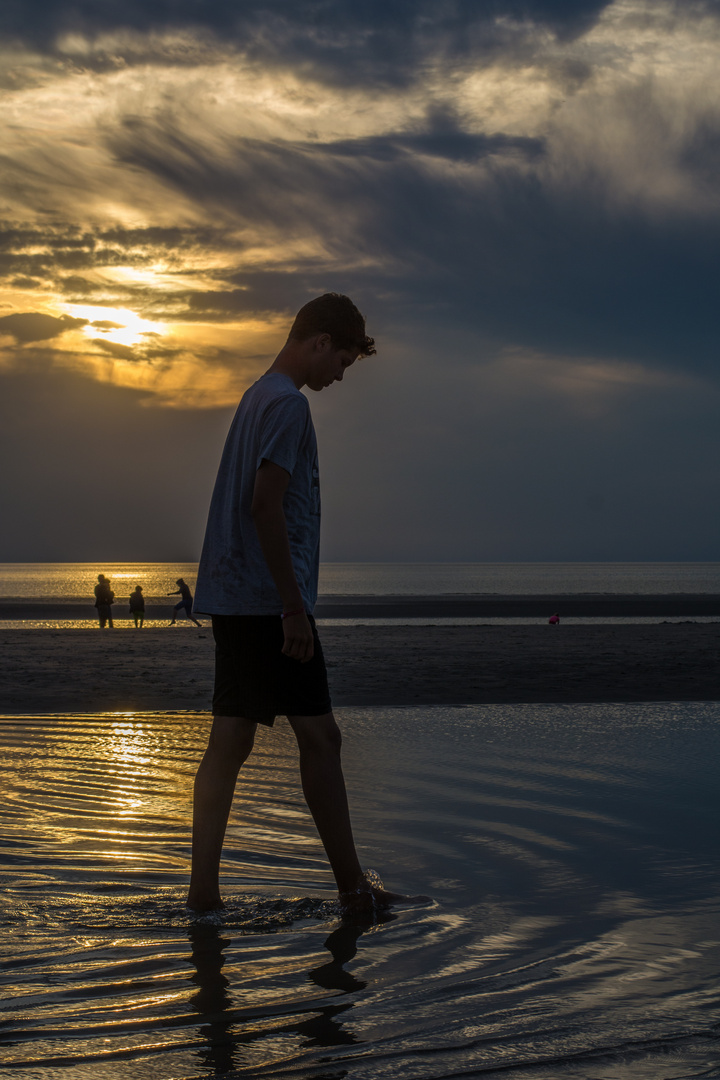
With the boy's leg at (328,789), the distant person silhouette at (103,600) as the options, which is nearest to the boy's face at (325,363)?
the boy's leg at (328,789)

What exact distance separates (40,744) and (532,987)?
4.77 m

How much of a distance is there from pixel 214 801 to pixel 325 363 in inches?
60.8

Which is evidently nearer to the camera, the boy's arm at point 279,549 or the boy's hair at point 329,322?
the boy's arm at point 279,549

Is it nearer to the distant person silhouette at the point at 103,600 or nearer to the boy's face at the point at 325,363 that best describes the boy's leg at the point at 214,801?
the boy's face at the point at 325,363

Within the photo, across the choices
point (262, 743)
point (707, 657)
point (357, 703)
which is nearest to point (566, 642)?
point (707, 657)

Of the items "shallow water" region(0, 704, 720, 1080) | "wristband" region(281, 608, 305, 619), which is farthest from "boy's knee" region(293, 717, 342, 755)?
"shallow water" region(0, 704, 720, 1080)

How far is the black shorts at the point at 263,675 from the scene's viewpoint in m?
3.24

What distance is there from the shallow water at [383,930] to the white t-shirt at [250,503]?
104 centimetres

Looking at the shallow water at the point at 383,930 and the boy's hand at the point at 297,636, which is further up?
the boy's hand at the point at 297,636

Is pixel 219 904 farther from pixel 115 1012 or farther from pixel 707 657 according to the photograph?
pixel 707 657

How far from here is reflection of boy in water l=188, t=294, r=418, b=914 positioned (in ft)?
10.4

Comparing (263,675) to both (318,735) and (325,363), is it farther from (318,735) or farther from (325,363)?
(325,363)

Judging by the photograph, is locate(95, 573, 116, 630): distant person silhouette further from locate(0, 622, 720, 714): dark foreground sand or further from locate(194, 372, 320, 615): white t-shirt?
locate(194, 372, 320, 615): white t-shirt

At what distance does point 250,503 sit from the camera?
333 centimetres
